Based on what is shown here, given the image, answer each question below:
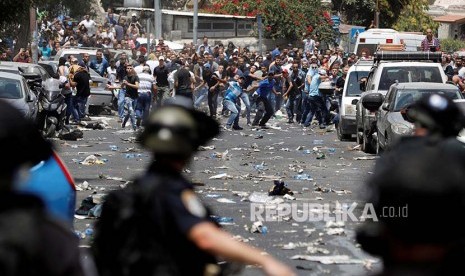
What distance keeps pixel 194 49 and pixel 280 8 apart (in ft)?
44.5

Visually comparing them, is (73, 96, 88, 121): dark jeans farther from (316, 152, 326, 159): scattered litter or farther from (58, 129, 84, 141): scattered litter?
(316, 152, 326, 159): scattered litter

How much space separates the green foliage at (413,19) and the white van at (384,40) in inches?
1133

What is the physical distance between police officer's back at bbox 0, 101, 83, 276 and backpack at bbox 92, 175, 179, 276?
2.63 feet

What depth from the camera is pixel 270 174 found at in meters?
18.0

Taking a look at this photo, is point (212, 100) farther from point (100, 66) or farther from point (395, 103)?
point (395, 103)

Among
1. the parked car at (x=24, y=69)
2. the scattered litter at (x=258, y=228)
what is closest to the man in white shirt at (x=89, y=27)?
the parked car at (x=24, y=69)

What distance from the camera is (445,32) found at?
87438mm

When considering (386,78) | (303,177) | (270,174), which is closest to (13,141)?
(303,177)

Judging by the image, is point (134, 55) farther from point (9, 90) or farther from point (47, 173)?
point (47, 173)

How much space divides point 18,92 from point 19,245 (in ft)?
69.3

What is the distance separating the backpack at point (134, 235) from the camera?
429cm

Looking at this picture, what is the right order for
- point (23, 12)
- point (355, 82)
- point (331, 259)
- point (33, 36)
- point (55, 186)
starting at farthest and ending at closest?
point (33, 36)
point (355, 82)
point (23, 12)
point (331, 259)
point (55, 186)

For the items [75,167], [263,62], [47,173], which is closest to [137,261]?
[47,173]

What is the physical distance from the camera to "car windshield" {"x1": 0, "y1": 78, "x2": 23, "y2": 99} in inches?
935
